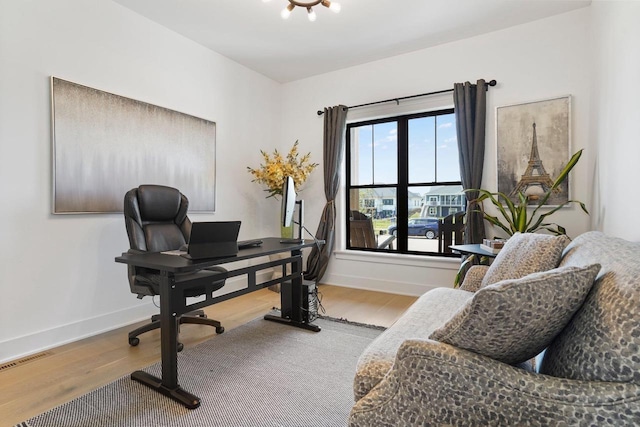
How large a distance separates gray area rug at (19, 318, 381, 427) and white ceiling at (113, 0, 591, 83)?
9.20 feet

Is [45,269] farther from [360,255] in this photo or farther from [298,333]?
[360,255]

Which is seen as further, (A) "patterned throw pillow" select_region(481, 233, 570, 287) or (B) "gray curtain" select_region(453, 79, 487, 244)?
(B) "gray curtain" select_region(453, 79, 487, 244)

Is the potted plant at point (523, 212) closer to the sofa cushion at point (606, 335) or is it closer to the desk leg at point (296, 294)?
the desk leg at point (296, 294)

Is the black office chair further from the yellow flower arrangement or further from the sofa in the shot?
the sofa

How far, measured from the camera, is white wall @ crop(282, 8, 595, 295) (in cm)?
296

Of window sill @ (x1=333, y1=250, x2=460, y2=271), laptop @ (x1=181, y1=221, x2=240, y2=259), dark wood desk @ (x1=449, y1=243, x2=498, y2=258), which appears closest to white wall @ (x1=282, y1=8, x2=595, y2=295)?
window sill @ (x1=333, y1=250, x2=460, y2=271)

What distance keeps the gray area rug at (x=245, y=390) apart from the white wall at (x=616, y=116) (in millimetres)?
1887

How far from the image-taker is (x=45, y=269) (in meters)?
2.39

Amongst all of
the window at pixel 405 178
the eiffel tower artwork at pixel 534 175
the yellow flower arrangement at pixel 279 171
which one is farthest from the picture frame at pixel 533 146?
the yellow flower arrangement at pixel 279 171

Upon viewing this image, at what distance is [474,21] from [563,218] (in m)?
2.04

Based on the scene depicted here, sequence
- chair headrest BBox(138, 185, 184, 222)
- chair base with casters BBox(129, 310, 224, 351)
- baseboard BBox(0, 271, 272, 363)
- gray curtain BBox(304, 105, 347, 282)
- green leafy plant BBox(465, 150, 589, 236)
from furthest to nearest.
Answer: gray curtain BBox(304, 105, 347, 282) → green leafy plant BBox(465, 150, 589, 236) → chair headrest BBox(138, 185, 184, 222) → chair base with casters BBox(129, 310, 224, 351) → baseboard BBox(0, 271, 272, 363)

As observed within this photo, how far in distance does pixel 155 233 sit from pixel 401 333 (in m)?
2.03

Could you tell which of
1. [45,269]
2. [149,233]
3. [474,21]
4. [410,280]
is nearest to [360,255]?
[410,280]

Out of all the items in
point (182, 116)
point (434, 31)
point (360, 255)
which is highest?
point (434, 31)
